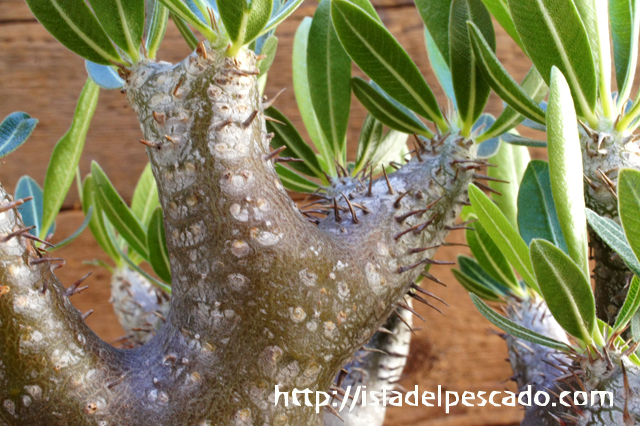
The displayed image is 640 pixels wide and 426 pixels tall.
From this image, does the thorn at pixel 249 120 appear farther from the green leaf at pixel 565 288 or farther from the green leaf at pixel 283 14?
the green leaf at pixel 565 288

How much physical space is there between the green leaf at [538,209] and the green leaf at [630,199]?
15 cm

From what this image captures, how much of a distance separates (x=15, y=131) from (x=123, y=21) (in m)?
0.16

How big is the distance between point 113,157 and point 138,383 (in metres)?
0.83

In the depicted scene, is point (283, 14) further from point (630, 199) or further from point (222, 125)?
point (630, 199)

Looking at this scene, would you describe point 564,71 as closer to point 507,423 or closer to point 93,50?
point 93,50

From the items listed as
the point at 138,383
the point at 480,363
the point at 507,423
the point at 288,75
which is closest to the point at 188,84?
the point at 138,383

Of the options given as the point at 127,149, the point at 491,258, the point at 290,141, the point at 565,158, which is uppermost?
the point at 565,158

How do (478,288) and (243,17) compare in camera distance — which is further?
(478,288)

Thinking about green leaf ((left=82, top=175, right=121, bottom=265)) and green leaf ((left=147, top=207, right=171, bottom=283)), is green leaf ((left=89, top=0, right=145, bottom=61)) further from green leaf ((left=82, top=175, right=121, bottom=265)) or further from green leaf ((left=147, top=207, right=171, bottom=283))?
green leaf ((left=82, top=175, right=121, bottom=265))

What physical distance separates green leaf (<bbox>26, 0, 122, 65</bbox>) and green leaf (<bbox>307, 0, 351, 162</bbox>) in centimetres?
25

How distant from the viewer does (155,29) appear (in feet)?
1.53

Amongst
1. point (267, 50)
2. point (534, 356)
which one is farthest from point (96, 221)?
point (534, 356)

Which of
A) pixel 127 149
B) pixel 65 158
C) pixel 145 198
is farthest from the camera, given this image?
pixel 127 149

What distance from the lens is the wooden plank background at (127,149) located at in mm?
1062
